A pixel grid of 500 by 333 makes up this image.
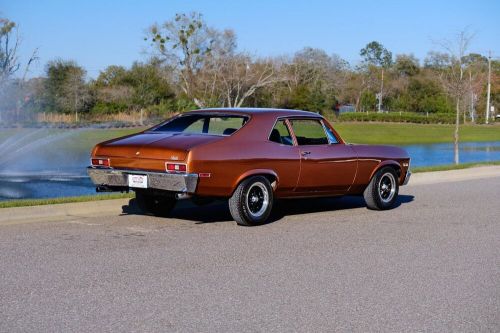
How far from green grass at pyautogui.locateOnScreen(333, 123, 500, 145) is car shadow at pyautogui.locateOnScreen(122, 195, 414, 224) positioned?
100.0 feet

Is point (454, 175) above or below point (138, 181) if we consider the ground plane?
below

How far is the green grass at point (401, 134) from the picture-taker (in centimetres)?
4597

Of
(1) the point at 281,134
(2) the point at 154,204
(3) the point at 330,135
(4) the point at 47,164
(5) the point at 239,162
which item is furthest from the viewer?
(4) the point at 47,164

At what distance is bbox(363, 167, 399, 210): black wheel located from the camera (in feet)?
38.3

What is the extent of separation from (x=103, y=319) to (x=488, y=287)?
3319mm

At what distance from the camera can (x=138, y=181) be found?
31.2 ft

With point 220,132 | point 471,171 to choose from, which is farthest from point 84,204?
point 471,171

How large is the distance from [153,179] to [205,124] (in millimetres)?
1415

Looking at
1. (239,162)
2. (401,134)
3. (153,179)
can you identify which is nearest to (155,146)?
(153,179)

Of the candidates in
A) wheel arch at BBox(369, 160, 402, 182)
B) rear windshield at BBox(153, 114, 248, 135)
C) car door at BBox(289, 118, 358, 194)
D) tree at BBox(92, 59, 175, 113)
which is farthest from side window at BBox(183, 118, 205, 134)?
tree at BBox(92, 59, 175, 113)

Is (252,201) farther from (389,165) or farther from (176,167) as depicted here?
(389,165)

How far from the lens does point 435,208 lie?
12188mm

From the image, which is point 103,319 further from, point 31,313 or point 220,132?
point 220,132

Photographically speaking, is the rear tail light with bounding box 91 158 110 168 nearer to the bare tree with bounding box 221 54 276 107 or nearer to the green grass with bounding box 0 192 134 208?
the green grass with bounding box 0 192 134 208
